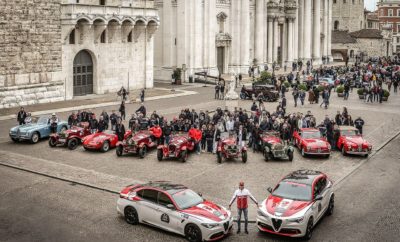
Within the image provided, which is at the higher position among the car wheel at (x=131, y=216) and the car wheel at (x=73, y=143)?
the car wheel at (x=73, y=143)

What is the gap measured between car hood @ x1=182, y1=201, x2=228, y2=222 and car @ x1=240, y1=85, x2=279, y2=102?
31047 millimetres

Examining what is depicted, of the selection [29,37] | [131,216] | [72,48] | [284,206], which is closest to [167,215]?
[131,216]

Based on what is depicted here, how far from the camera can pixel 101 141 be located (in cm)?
2588

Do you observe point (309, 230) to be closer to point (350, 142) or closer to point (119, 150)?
point (350, 142)

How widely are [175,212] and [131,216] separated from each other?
68.0 inches

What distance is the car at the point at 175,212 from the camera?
574 inches

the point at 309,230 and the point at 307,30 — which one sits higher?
the point at 307,30

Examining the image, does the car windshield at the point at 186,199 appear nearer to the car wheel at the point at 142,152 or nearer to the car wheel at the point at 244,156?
the car wheel at the point at 244,156

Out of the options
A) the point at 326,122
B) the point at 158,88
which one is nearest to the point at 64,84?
the point at 158,88

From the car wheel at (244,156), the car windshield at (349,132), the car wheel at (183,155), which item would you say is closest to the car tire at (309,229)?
the car wheel at (244,156)

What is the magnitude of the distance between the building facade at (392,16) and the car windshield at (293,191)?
394 feet

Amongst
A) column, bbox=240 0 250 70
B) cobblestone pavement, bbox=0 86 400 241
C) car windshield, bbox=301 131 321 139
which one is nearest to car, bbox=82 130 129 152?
cobblestone pavement, bbox=0 86 400 241

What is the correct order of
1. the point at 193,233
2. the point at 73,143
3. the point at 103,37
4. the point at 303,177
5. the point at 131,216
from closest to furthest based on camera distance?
1. the point at 193,233
2. the point at 131,216
3. the point at 303,177
4. the point at 73,143
5. the point at 103,37

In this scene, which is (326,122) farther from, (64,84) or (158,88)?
(158,88)
